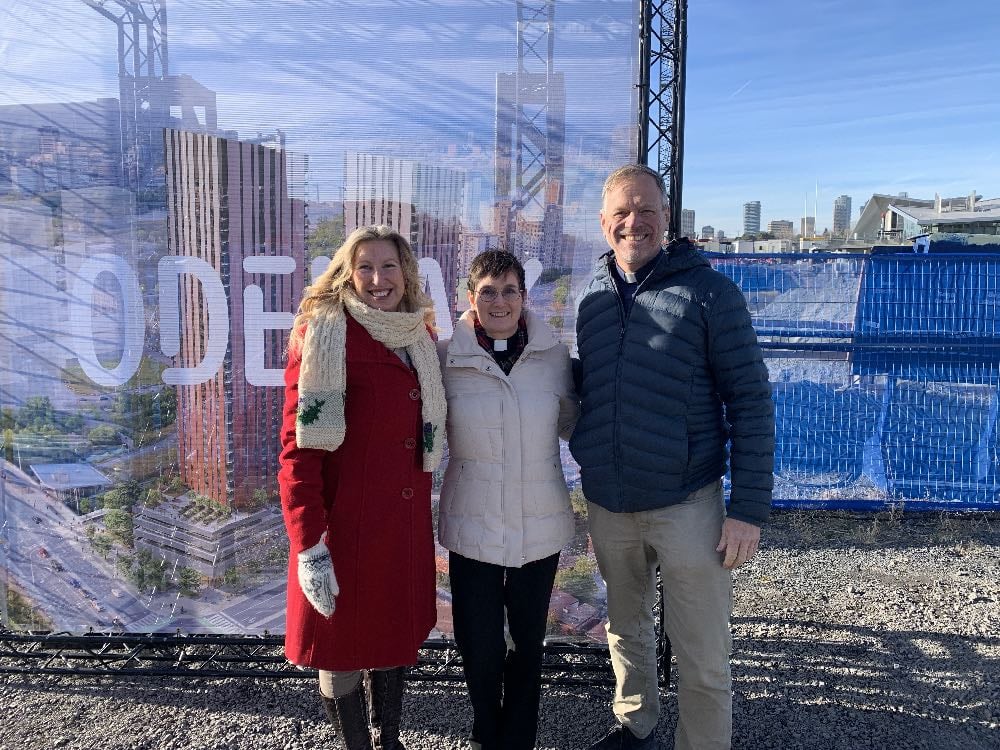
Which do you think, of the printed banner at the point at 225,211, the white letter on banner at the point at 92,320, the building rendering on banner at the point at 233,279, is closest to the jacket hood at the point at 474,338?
the printed banner at the point at 225,211

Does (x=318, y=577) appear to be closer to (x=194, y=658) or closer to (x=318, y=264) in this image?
(x=318, y=264)

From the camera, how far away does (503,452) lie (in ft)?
7.32

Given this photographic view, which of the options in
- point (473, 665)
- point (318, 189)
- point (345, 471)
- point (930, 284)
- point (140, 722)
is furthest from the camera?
point (930, 284)

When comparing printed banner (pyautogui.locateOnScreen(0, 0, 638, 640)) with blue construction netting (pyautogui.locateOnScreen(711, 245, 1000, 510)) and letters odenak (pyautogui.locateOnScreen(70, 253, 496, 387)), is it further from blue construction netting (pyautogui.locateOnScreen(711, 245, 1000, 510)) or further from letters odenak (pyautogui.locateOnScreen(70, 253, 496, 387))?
blue construction netting (pyautogui.locateOnScreen(711, 245, 1000, 510))

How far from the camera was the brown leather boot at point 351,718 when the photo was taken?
231cm

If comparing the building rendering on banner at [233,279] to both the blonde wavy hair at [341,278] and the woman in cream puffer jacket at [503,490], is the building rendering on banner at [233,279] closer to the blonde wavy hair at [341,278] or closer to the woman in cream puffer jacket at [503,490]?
the blonde wavy hair at [341,278]

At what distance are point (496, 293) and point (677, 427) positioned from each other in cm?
73

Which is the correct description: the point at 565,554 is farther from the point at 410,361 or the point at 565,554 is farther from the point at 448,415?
the point at 410,361

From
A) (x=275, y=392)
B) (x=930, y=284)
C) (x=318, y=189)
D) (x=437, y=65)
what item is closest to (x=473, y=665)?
(x=275, y=392)

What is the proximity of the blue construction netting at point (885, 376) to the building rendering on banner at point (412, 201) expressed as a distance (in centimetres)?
378

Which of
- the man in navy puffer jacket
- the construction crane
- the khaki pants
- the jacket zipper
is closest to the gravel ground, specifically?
the khaki pants

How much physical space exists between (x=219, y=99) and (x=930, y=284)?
563 cm

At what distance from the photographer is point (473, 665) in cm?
233

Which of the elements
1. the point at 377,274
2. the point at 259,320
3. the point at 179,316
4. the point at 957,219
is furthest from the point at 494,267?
the point at 957,219
